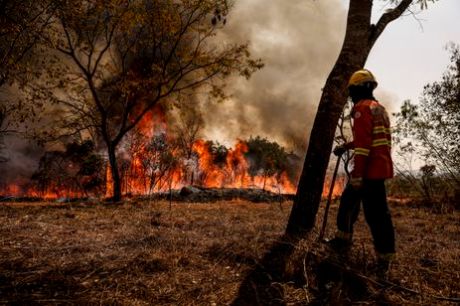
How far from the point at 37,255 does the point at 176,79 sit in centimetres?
1345

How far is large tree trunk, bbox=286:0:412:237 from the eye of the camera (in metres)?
5.05

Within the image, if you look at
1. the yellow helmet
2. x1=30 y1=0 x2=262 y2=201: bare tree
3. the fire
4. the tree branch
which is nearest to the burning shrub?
the fire

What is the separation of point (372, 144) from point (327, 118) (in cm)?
131

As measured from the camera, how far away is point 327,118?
5.11m

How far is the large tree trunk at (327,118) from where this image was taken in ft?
16.6

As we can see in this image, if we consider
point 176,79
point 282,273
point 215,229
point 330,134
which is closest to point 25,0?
point 215,229

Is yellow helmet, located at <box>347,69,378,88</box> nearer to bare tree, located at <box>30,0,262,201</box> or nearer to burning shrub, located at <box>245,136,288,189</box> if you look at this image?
bare tree, located at <box>30,0,262,201</box>

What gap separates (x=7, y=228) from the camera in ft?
19.7

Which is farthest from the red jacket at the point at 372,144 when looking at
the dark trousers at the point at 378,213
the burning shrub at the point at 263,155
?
the burning shrub at the point at 263,155

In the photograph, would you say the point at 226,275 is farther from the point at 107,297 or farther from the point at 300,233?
the point at 300,233

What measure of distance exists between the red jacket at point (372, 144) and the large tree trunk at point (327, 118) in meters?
1.18

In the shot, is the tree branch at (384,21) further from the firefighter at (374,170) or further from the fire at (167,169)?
the fire at (167,169)

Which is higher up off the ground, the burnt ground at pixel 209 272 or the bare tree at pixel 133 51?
the bare tree at pixel 133 51

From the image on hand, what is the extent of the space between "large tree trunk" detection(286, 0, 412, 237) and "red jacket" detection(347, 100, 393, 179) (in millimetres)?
1177
